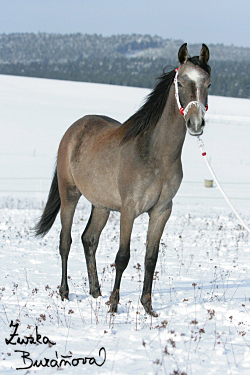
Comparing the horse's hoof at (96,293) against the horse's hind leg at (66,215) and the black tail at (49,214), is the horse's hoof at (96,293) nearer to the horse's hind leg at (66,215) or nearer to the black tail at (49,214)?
the horse's hind leg at (66,215)

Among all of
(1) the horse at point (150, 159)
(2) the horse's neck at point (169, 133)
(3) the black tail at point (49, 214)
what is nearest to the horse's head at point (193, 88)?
(1) the horse at point (150, 159)

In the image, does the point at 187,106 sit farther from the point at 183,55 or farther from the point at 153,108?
the point at 153,108

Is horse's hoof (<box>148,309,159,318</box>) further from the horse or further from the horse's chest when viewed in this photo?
the horse's chest

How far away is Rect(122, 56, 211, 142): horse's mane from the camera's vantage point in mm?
5355

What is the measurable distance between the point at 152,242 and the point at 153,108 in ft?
4.99

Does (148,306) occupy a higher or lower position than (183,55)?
lower

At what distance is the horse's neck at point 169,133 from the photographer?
17.2 feet

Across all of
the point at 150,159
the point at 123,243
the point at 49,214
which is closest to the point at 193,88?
the point at 150,159

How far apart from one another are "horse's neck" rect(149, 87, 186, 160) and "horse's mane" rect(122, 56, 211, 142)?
0.08 m

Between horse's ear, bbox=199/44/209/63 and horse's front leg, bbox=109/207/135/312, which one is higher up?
horse's ear, bbox=199/44/209/63

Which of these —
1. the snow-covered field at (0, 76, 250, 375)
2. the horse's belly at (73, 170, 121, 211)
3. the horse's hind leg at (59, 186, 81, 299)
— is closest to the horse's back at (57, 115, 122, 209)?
the horse's belly at (73, 170, 121, 211)

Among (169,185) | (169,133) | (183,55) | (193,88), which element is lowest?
(169,185)

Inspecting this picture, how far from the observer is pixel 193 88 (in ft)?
15.4

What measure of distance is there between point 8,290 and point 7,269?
3.92 feet
